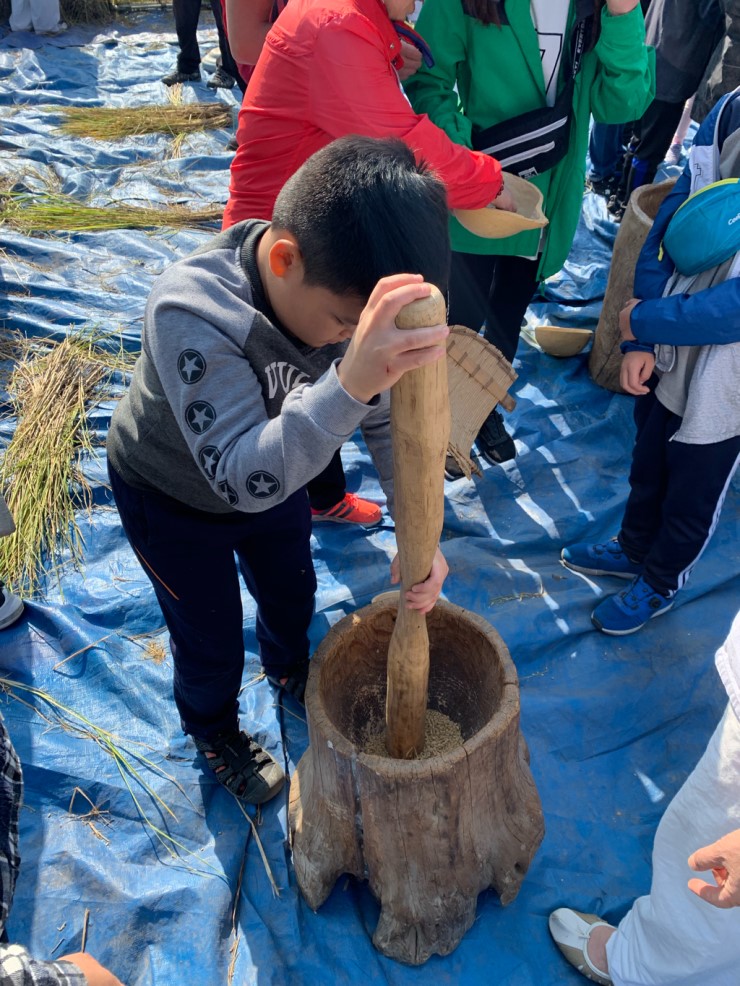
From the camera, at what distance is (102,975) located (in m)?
1.02

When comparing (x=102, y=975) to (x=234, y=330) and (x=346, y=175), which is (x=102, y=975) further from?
(x=346, y=175)

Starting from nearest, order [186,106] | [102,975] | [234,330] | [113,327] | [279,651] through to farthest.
Result: [102,975]
[234,330]
[279,651]
[113,327]
[186,106]

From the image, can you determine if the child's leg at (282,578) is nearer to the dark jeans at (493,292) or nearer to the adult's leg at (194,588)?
the adult's leg at (194,588)

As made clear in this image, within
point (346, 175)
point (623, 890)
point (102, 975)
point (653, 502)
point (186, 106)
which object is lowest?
point (623, 890)

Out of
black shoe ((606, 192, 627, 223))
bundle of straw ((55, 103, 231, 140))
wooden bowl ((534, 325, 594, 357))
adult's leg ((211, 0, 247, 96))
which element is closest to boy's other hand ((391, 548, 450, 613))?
wooden bowl ((534, 325, 594, 357))

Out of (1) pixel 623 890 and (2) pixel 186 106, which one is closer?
(1) pixel 623 890

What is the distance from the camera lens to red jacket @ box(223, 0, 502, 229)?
1715 mm

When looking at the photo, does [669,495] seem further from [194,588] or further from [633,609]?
[194,588]

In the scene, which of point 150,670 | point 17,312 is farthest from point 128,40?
point 150,670

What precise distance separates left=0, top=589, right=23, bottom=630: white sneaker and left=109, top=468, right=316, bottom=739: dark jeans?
2.63 feet

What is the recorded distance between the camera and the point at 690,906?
133 cm

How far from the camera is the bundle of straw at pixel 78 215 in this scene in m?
4.22

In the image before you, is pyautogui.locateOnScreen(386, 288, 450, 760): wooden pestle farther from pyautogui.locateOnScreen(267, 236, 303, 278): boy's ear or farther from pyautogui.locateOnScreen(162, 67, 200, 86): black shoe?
pyautogui.locateOnScreen(162, 67, 200, 86): black shoe

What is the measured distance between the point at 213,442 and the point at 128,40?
24.7 ft
